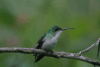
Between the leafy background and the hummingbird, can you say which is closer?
the hummingbird

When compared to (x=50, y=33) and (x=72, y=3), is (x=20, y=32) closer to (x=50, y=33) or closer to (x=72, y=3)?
(x=50, y=33)

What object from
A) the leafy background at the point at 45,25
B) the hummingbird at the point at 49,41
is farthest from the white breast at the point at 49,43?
the leafy background at the point at 45,25

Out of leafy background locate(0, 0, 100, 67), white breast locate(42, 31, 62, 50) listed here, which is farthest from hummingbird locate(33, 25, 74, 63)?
leafy background locate(0, 0, 100, 67)

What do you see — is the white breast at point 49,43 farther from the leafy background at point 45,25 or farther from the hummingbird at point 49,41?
the leafy background at point 45,25

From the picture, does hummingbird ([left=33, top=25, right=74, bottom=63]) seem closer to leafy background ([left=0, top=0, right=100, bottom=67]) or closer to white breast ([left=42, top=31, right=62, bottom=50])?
white breast ([left=42, top=31, right=62, bottom=50])

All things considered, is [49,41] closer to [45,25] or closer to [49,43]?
[49,43]

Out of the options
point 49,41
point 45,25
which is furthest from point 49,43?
point 45,25

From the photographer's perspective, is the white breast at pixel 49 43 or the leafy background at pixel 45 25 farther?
the leafy background at pixel 45 25

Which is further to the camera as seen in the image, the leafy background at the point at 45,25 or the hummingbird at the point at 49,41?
the leafy background at the point at 45,25
